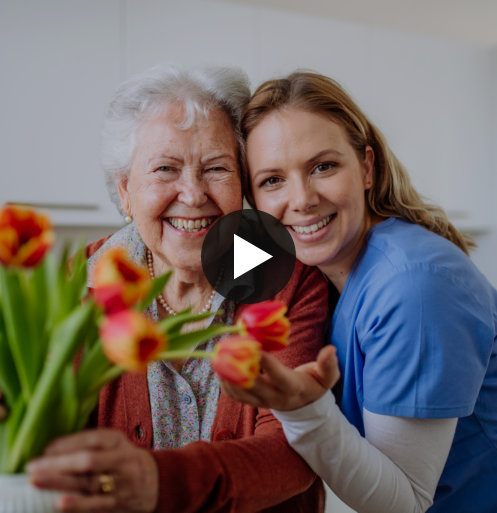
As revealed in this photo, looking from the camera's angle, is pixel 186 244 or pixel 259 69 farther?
pixel 259 69

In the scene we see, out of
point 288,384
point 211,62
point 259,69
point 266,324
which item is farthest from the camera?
point 259,69

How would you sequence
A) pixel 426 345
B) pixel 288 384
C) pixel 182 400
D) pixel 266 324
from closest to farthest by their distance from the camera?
pixel 266 324, pixel 288 384, pixel 426 345, pixel 182 400

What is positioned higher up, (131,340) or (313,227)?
(131,340)

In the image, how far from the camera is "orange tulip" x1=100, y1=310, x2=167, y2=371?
41 cm

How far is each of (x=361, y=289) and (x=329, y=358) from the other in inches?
15.1

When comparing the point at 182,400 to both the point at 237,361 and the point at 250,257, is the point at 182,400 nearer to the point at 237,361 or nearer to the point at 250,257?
the point at 250,257

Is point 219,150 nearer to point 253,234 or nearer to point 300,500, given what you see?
point 253,234

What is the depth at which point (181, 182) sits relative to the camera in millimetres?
1033

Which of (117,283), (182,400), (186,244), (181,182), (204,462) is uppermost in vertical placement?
(117,283)

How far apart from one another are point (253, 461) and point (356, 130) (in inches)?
25.7

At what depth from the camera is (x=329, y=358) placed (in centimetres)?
65

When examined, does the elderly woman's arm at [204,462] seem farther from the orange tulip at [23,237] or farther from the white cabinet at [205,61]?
the white cabinet at [205,61]

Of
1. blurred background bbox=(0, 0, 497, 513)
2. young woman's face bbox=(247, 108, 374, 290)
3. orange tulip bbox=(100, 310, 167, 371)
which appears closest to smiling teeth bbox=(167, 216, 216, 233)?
young woman's face bbox=(247, 108, 374, 290)

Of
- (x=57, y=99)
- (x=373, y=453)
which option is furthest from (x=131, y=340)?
(x=57, y=99)
